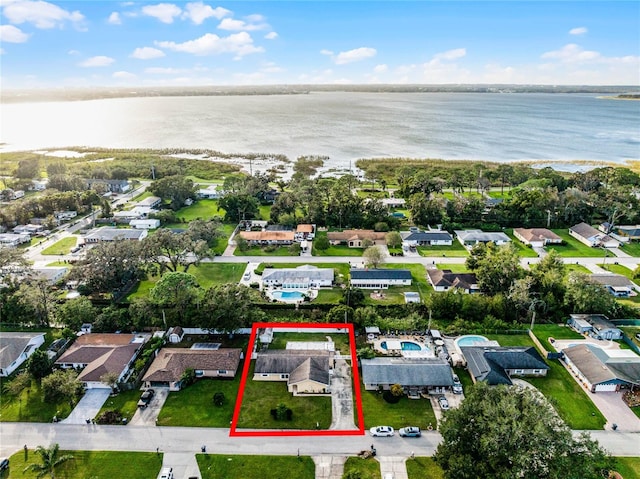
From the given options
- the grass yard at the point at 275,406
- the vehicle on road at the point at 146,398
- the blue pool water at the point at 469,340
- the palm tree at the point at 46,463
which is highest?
the palm tree at the point at 46,463

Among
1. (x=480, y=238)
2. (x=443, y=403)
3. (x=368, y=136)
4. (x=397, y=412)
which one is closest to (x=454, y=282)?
(x=480, y=238)

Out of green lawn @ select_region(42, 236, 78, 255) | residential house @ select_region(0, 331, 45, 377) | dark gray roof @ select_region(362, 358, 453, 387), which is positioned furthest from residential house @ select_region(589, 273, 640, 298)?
green lawn @ select_region(42, 236, 78, 255)

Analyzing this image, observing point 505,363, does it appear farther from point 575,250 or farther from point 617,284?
point 575,250

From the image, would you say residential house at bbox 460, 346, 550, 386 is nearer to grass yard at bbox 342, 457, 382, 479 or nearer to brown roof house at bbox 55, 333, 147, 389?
grass yard at bbox 342, 457, 382, 479

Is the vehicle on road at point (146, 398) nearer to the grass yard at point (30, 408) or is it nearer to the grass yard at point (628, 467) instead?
the grass yard at point (30, 408)

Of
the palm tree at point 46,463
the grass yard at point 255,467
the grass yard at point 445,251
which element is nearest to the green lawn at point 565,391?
the grass yard at point 255,467

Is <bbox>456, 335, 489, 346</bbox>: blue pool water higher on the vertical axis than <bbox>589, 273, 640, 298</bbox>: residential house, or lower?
lower
